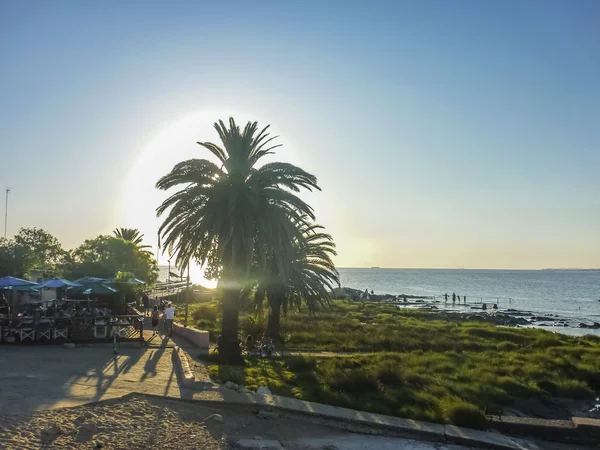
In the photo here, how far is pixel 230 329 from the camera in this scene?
19.1 m

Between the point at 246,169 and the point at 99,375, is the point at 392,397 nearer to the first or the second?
the point at 99,375

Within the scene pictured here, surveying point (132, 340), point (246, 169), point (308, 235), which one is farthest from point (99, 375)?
point (308, 235)

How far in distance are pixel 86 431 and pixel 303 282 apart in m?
19.0

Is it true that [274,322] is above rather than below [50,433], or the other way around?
above

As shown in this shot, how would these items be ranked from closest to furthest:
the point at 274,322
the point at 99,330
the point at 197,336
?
1. the point at 99,330
2. the point at 197,336
3. the point at 274,322

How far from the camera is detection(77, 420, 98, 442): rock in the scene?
343 inches

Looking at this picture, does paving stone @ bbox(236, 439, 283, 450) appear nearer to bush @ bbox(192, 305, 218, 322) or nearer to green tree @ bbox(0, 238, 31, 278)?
bush @ bbox(192, 305, 218, 322)

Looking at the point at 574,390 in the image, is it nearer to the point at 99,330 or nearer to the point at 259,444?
the point at 259,444

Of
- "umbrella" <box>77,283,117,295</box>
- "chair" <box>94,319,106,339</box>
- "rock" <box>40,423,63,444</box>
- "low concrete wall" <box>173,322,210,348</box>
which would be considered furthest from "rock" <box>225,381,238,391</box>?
"umbrella" <box>77,283,117,295</box>

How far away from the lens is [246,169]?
19.5 metres

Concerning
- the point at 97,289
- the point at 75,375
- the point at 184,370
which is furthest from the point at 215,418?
the point at 97,289

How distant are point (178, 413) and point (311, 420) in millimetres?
2634

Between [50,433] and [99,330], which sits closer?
[50,433]

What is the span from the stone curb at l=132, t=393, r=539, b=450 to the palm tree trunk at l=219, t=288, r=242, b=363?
24.3 ft
